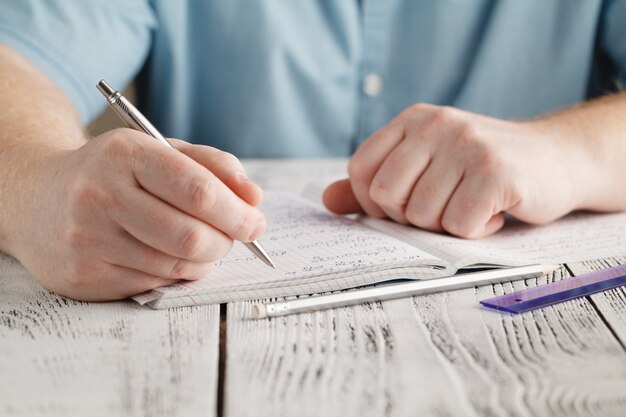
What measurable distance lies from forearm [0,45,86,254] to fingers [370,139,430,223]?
1.04ft

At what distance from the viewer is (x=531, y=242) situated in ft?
2.64

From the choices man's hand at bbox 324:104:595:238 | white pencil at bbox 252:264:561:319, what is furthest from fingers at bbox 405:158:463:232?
white pencil at bbox 252:264:561:319

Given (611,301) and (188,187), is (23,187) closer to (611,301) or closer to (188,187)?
(188,187)

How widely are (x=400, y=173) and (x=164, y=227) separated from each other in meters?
0.31

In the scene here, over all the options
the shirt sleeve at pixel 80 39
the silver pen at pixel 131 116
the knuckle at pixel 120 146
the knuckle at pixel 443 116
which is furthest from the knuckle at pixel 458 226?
the shirt sleeve at pixel 80 39

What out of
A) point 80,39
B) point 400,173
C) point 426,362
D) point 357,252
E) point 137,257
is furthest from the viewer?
point 80,39

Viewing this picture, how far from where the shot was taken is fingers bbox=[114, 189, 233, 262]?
0.59 metres

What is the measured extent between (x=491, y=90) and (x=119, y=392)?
42.8 inches

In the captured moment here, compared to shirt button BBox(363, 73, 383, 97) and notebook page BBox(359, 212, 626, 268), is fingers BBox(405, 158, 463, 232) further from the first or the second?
shirt button BBox(363, 73, 383, 97)

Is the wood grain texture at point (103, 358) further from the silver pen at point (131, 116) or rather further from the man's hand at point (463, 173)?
the man's hand at point (463, 173)

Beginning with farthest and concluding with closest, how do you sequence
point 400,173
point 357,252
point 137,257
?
point 400,173 < point 357,252 < point 137,257

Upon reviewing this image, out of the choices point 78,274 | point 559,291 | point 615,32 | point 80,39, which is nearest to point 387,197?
point 559,291

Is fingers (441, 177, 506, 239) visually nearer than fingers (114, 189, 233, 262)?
No

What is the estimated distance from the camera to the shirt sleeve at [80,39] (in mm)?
1132
